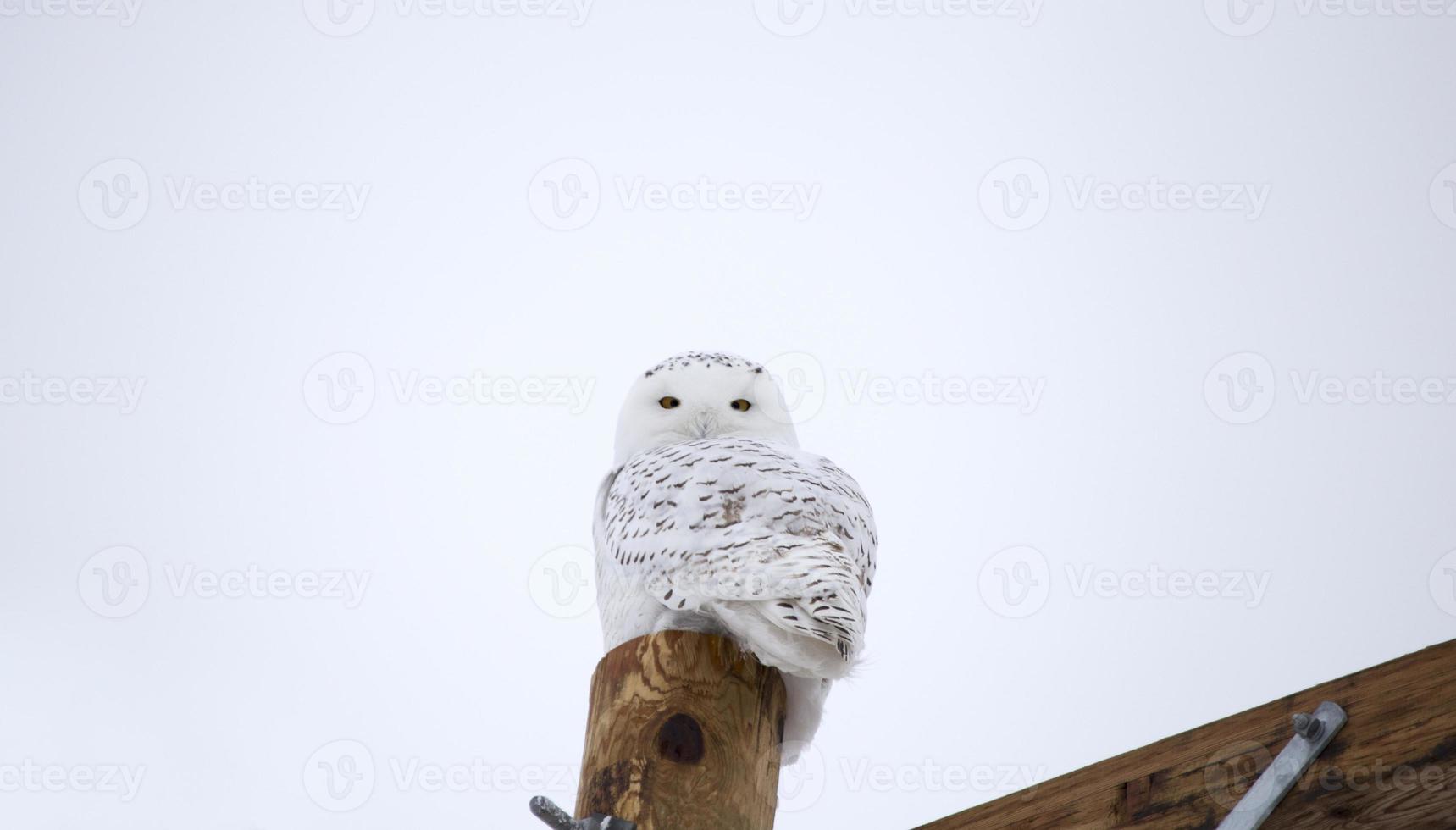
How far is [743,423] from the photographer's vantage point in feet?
10.9

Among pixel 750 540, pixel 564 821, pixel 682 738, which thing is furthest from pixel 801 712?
pixel 564 821

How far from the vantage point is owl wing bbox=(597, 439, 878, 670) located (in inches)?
79.7

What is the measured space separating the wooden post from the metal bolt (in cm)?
78

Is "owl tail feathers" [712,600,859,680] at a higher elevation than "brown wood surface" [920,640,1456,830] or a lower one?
higher

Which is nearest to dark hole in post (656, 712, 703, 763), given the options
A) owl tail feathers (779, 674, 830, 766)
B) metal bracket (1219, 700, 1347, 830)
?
owl tail feathers (779, 674, 830, 766)

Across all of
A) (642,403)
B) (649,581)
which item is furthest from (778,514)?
(642,403)

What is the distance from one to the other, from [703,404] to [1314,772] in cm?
218

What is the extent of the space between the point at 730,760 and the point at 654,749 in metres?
0.12

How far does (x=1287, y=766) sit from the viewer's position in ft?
4.40

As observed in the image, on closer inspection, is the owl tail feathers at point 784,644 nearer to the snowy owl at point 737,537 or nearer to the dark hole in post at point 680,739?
the snowy owl at point 737,537

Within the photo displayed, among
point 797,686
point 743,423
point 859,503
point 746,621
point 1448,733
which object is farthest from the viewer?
point 743,423

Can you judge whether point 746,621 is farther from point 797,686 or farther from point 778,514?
point 778,514

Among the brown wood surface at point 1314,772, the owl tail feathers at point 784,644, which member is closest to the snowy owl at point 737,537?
the owl tail feathers at point 784,644

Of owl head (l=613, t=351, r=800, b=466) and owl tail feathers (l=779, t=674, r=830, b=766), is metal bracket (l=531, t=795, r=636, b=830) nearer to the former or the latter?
owl tail feathers (l=779, t=674, r=830, b=766)
